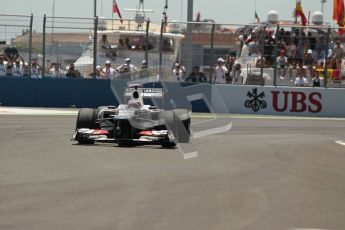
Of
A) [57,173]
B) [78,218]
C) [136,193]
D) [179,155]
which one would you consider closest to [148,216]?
[78,218]

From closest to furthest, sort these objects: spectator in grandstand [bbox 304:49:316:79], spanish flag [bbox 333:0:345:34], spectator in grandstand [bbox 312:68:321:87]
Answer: spectator in grandstand [bbox 304:49:316:79] < spectator in grandstand [bbox 312:68:321:87] < spanish flag [bbox 333:0:345:34]

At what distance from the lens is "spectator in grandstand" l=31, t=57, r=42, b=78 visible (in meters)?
26.5

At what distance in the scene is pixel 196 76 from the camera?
2667 centimetres

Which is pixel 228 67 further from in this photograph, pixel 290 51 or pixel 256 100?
pixel 290 51

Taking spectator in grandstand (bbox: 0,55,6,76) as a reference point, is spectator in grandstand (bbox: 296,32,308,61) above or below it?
above

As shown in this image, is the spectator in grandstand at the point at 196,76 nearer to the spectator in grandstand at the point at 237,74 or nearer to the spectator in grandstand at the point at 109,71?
the spectator in grandstand at the point at 237,74

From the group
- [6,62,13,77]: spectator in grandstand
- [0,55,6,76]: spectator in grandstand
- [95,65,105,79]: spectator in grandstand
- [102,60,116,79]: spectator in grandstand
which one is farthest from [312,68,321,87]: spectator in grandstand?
[0,55,6,76]: spectator in grandstand

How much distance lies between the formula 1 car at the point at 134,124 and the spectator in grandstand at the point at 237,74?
11124 millimetres

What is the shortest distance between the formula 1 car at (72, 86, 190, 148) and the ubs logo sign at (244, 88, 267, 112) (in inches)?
440

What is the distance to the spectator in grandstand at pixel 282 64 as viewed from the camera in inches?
1043

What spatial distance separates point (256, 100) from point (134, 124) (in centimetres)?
1218

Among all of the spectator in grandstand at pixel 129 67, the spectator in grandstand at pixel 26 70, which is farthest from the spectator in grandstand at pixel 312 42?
the spectator in grandstand at pixel 26 70

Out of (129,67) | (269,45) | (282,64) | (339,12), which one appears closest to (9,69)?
(129,67)

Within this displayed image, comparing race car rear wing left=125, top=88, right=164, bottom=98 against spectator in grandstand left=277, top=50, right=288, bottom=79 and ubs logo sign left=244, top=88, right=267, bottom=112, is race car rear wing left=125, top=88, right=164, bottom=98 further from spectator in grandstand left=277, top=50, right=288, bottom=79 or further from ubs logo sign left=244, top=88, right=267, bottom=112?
spectator in grandstand left=277, top=50, right=288, bottom=79
